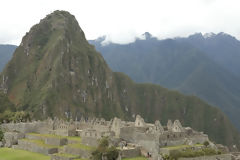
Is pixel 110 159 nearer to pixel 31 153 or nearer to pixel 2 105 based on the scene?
pixel 31 153

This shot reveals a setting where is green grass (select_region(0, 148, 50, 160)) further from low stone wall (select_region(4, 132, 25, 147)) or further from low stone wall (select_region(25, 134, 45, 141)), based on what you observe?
low stone wall (select_region(4, 132, 25, 147))

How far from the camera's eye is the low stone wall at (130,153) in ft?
146

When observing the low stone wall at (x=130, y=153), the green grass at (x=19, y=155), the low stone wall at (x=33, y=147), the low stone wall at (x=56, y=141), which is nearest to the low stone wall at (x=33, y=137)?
the low stone wall at (x=33, y=147)

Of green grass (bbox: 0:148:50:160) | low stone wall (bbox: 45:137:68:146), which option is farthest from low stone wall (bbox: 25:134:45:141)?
green grass (bbox: 0:148:50:160)

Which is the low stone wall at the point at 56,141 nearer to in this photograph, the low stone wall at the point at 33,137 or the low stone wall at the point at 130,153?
the low stone wall at the point at 33,137

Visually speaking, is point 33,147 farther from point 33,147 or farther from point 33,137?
point 33,137

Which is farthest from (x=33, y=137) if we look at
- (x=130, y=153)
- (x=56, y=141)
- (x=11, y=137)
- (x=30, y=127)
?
(x=130, y=153)

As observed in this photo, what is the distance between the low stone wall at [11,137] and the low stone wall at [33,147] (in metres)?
2.75

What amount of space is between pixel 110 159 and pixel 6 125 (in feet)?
122

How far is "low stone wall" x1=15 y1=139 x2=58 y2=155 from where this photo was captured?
54281 millimetres

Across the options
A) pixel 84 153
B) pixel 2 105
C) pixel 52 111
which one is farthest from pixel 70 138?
pixel 52 111

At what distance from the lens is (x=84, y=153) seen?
47656 millimetres

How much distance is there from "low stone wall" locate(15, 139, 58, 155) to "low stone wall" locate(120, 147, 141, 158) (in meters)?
14.2

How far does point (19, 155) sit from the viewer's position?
54.3 meters
